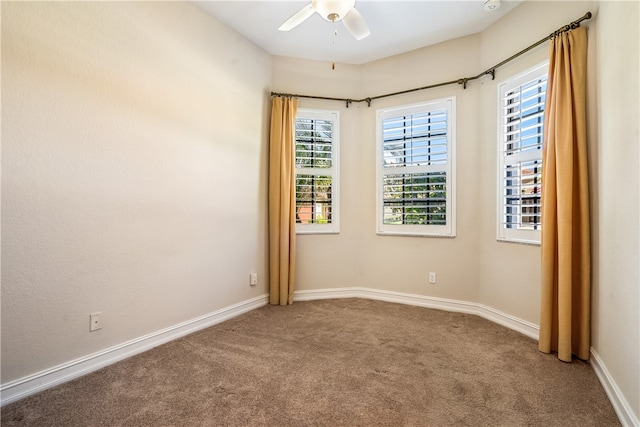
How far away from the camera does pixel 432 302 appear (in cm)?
339

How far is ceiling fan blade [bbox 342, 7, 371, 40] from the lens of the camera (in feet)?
7.45

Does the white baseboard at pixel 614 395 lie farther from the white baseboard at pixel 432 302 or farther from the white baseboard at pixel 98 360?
the white baseboard at pixel 98 360

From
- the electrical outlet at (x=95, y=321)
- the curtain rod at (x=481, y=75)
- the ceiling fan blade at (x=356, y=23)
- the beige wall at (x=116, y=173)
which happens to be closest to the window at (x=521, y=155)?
the curtain rod at (x=481, y=75)

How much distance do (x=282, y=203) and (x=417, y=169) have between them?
4.94ft

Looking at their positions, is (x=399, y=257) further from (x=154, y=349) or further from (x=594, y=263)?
(x=154, y=349)

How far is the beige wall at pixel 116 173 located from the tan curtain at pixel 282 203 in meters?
0.34

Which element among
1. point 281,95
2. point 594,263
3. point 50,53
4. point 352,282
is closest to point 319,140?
point 281,95

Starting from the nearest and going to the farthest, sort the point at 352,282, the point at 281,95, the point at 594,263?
1. the point at 594,263
2. the point at 281,95
3. the point at 352,282

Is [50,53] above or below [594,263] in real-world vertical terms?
above

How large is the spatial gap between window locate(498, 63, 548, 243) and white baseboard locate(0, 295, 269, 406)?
2.71 meters

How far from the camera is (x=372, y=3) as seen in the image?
2668mm

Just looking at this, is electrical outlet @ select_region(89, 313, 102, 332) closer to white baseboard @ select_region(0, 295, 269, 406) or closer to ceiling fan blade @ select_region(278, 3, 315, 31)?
white baseboard @ select_region(0, 295, 269, 406)

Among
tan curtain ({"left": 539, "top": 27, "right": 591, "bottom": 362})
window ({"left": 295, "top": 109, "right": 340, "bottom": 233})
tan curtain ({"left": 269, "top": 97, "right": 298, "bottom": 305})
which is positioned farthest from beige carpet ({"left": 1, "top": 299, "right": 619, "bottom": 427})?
window ({"left": 295, "top": 109, "right": 340, "bottom": 233})

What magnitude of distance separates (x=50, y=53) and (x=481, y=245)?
3614 millimetres
